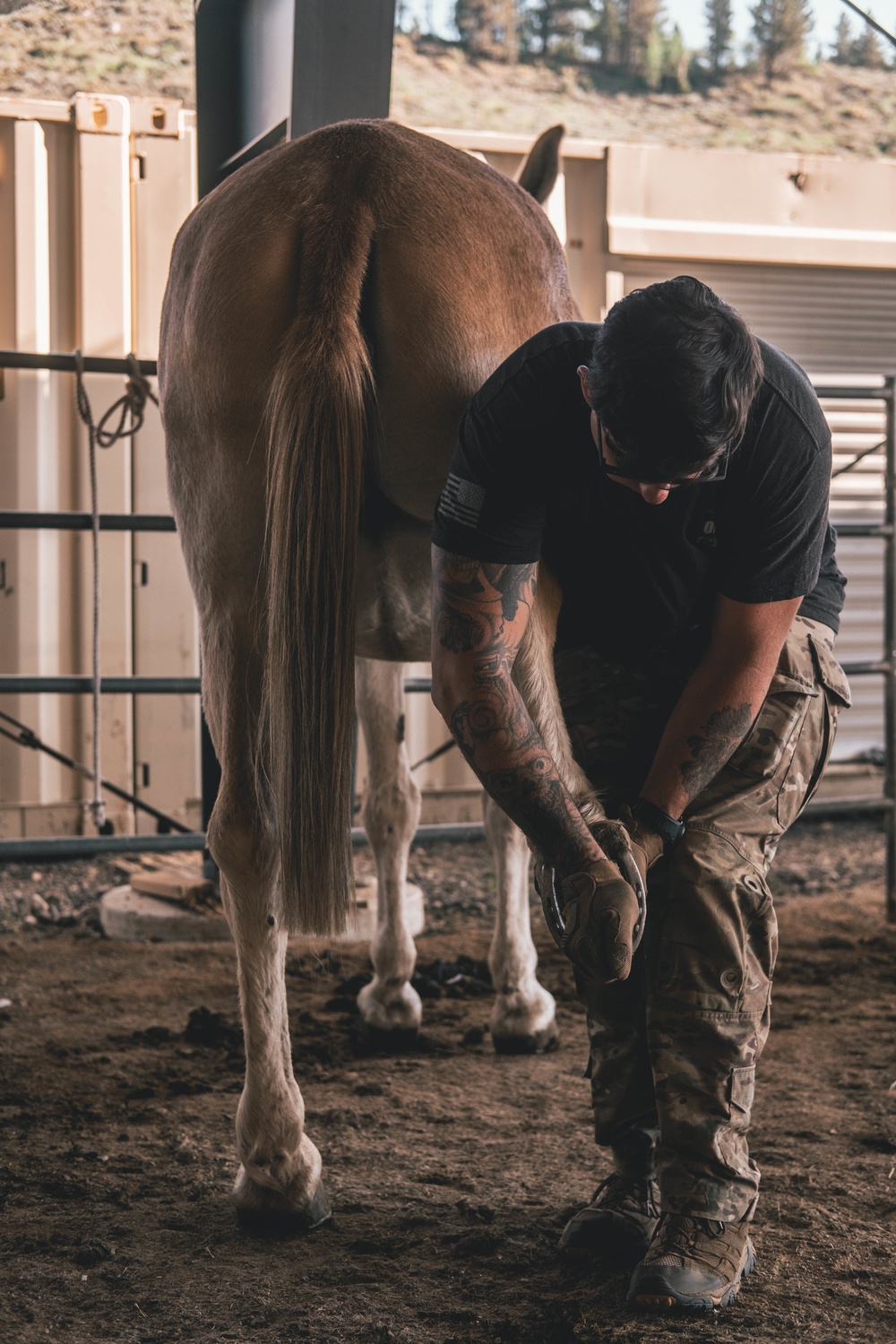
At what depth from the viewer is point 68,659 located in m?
5.28

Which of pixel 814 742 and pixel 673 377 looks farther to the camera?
pixel 814 742

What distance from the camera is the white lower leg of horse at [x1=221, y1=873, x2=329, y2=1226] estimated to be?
84.4 inches

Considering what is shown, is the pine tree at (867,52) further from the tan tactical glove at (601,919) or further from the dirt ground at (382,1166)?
the tan tactical glove at (601,919)

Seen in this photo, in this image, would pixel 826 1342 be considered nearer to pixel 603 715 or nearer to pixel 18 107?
pixel 603 715

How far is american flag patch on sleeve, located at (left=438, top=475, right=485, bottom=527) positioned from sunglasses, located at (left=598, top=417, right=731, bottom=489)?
206 millimetres

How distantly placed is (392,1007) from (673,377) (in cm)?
208

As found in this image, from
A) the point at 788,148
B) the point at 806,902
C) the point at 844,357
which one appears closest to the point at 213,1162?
the point at 806,902

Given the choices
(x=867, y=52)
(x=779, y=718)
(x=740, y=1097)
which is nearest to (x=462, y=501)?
(x=779, y=718)

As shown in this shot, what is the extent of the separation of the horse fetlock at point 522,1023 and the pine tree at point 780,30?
14307 mm

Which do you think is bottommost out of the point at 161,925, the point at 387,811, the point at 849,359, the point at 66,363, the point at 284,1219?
the point at 161,925

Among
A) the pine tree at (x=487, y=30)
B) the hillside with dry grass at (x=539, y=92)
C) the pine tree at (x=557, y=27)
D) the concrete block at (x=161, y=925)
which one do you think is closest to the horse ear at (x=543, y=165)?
the concrete block at (x=161, y=925)

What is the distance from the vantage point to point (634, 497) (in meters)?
1.99

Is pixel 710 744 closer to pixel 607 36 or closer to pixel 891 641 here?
pixel 891 641

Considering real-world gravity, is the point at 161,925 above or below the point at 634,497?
below
